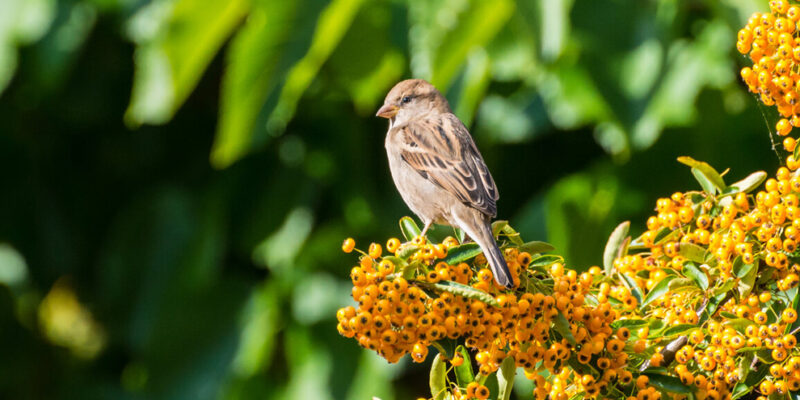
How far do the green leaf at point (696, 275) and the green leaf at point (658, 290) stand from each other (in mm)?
43

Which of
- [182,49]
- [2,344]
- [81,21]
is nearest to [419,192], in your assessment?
[182,49]

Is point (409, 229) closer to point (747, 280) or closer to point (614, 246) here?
point (614, 246)

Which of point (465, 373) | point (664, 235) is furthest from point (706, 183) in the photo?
point (465, 373)

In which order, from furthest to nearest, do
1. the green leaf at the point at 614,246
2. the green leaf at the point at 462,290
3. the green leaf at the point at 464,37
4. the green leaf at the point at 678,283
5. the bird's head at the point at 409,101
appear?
the green leaf at the point at 464,37
the bird's head at the point at 409,101
the green leaf at the point at 614,246
the green leaf at the point at 678,283
the green leaf at the point at 462,290

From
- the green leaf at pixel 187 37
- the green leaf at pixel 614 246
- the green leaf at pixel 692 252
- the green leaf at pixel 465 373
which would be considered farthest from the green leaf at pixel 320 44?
the green leaf at pixel 465 373

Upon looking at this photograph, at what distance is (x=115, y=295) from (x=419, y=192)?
3.52 metres

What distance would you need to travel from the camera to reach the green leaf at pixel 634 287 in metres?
2.15

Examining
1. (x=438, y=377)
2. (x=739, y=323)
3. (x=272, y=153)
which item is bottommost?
(x=272, y=153)

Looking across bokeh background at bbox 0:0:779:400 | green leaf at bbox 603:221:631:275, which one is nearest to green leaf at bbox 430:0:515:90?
bokeh background at bbox 0:0:779:400

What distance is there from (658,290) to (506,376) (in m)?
0.42

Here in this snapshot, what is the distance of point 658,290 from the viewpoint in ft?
6.63

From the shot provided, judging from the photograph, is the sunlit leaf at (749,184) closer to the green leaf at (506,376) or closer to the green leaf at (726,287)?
the green leaf at (726,287)

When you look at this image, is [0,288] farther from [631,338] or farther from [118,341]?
[631,338]

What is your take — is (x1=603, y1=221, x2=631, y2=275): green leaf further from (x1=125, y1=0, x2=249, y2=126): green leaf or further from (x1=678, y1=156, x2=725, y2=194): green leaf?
(x1=125, y1=0, x2=249, y2=126): green leaf
